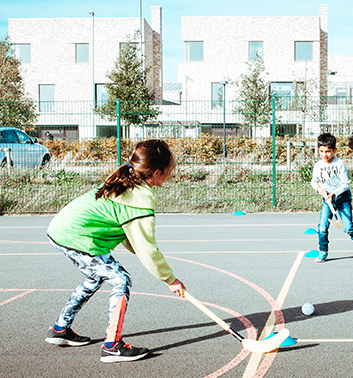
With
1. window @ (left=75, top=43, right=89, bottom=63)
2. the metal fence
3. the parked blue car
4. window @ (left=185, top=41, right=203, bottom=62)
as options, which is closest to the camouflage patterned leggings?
the metal fence

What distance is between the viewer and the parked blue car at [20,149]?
39.5 feet

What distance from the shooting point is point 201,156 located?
1196 cm

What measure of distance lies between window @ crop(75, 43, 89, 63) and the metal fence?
90.4ft

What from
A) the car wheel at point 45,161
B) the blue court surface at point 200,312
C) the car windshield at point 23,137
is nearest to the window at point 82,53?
the car windshield at point 23,137

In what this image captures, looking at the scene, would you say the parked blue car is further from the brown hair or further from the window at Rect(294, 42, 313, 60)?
the window at Rect(294, 42, 313, 60)

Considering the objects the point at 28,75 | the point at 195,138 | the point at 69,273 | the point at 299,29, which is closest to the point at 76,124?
the point at 195,138

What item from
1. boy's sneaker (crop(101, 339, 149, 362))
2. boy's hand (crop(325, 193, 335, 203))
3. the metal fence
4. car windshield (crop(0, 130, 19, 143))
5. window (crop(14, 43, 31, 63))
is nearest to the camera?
boy's sneaker (crop(101, 339, 149, 362))

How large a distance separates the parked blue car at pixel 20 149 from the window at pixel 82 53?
27.9m

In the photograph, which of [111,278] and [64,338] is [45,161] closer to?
[64,338]

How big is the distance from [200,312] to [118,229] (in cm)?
167

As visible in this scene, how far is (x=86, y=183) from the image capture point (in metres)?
Result: 12.3

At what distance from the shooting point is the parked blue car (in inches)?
474

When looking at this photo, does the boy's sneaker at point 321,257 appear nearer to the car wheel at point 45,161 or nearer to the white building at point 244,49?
the car wheel at point 45,161

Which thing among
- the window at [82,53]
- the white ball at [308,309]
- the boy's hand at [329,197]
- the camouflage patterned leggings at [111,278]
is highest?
the window at [82,53]
